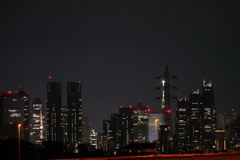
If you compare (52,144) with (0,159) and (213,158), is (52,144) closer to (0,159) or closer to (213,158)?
(0,159)

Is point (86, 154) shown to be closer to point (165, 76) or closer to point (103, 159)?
point (165, 76)

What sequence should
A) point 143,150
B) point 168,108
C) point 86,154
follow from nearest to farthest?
point 86,154
point 143,150
point 168,108

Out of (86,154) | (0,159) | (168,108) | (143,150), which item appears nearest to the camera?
(0,159)

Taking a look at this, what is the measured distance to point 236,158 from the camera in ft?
223

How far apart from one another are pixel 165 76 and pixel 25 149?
46.4 meters

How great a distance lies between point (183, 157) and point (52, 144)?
6344cm

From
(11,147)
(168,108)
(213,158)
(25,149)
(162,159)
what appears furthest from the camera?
(168,108)

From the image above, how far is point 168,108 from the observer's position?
129 metres

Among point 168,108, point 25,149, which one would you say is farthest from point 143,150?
point 25,149

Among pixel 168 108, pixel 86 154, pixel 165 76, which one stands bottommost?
pixel 86 154

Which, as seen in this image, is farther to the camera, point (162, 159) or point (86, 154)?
point (86, 154)

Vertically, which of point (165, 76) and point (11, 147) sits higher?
point (165, 76)

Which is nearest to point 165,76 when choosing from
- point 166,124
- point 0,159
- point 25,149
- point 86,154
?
point 166,124

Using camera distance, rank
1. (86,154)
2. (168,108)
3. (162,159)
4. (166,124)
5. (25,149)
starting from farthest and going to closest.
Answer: (166,124) → (168,108) → (86,154) → (25,149) → (162,159)
